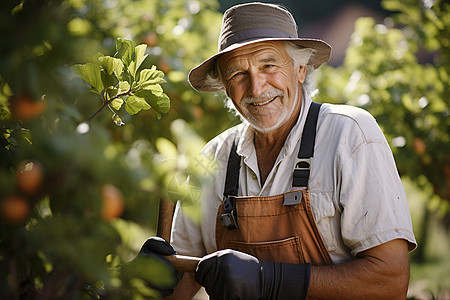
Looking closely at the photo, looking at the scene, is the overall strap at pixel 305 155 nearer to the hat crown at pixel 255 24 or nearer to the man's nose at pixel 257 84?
the man's nose at pixel 257 84

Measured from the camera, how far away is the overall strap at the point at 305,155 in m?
1.73

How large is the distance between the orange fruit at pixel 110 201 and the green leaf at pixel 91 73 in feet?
1.30

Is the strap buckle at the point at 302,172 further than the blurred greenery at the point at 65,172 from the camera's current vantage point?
Yes

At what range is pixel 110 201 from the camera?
2.72 ft

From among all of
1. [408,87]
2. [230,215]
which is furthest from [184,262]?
[408,87]

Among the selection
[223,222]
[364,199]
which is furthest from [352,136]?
[223,222]

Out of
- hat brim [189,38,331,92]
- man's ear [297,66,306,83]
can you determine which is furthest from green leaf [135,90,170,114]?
man's ear [297,66,306,83]

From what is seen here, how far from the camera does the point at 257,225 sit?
1.77 meters

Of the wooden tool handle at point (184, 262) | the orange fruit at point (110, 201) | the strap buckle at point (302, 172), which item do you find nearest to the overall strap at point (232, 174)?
the strap buckle at point (302, 172)

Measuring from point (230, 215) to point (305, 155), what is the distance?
35cm

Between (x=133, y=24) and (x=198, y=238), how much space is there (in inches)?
74.2

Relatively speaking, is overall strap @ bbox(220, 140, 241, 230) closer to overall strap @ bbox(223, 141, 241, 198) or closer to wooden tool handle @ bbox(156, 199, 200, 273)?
overall strap @ bbox(223, 141, 241, 198)

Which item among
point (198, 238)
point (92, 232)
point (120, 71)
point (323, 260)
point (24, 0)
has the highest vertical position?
point (24, 0)

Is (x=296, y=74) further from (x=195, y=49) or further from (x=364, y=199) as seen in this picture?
(x=195, y=49)
